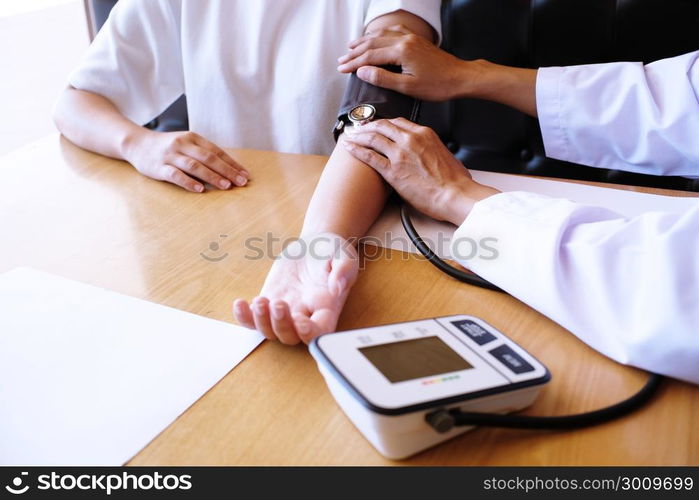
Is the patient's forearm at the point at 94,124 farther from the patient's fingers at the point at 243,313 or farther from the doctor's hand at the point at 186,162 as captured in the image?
the patient's fingers at the point at 243,313

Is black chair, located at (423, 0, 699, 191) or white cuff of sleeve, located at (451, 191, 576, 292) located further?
black chair, located at (423, 0, 699, 191)

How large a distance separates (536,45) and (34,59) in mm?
2872

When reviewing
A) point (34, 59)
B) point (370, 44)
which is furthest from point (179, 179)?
point (34, 59)

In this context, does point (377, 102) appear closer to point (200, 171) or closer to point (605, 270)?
point (200, 171)

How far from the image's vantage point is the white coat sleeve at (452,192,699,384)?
450 millimetres

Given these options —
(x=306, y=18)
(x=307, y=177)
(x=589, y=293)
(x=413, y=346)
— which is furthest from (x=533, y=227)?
(x=306, y=18)

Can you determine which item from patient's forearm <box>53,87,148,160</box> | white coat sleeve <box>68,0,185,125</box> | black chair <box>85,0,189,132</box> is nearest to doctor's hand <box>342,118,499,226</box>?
patient's forearm <box>53,87,148,160</box>

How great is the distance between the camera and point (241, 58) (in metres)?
1.09

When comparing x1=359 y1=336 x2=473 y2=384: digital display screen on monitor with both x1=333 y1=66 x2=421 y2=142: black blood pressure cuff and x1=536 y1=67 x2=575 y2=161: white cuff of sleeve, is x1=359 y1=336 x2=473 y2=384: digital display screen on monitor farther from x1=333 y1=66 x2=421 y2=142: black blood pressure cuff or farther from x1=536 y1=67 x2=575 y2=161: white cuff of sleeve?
x1=536 y1=67 x2=575 y2=161: white cuff of sleeve

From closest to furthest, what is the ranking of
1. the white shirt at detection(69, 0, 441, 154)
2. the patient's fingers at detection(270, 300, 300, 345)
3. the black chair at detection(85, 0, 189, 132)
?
the patient's fingers at detection(270, 300, 300, 345) < the white shirt at detection(69, 0, 441, 154) < the black chair at detection(85, 0, 189, 132)

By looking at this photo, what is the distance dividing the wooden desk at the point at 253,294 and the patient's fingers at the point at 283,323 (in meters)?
0.01

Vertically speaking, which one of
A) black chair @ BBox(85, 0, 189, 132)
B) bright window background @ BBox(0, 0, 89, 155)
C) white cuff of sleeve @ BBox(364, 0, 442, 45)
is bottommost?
bright window background @ BBox(0, 0, 89, 155)
